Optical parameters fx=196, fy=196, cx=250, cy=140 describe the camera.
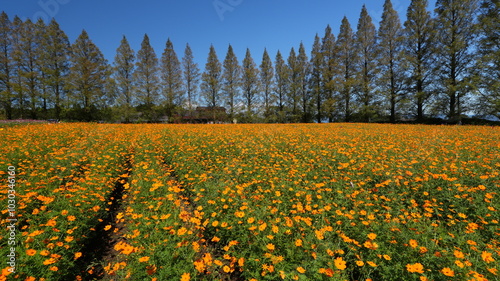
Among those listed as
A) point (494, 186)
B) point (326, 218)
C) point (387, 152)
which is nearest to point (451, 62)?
point (387, 152)

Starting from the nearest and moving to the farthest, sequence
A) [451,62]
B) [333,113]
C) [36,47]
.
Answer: [451,62] < [36,47] < [333,113]

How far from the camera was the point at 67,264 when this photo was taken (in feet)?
8.43

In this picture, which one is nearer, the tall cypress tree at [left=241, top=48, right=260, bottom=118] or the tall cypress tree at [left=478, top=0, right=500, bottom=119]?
the tall cypress tree at [left=478, top=0, right=500, bottom=119]

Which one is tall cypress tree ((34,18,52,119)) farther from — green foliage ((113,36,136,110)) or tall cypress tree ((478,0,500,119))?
tall cypress tree ((478,0,500,119))

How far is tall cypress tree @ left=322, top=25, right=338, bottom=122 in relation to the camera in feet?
104

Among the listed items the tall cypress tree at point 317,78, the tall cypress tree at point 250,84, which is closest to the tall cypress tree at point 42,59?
the tall cypress tree at point 250,84

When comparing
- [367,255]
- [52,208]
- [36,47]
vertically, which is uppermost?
[36,47]

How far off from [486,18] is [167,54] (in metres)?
38.9

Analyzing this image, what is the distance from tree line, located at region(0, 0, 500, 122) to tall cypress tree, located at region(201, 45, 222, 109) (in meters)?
0.19

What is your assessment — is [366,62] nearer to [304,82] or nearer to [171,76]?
[304,82]

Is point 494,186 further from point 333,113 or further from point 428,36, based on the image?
point 333,113

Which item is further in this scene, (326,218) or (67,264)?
(326,218)

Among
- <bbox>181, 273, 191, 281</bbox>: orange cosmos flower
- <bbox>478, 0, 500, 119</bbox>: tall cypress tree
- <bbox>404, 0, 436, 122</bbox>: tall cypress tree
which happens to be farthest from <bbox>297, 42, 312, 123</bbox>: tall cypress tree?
<bbox>181, 273, 191, 281</bbox>: orange cosmos flower

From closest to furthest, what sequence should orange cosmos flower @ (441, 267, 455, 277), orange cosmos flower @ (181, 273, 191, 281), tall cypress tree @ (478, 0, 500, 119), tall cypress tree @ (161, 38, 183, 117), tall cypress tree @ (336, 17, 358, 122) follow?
orange cosmos flower @ (441, 267, 455, 277), orange cosmos flower @ (181, 273, 191, 281), tall cypress tree @ (478, 0, 500, 119), tall cypress tree @ (336, 17, 358, 122), tall cypress tree @ (161, 38, 183, 117)
